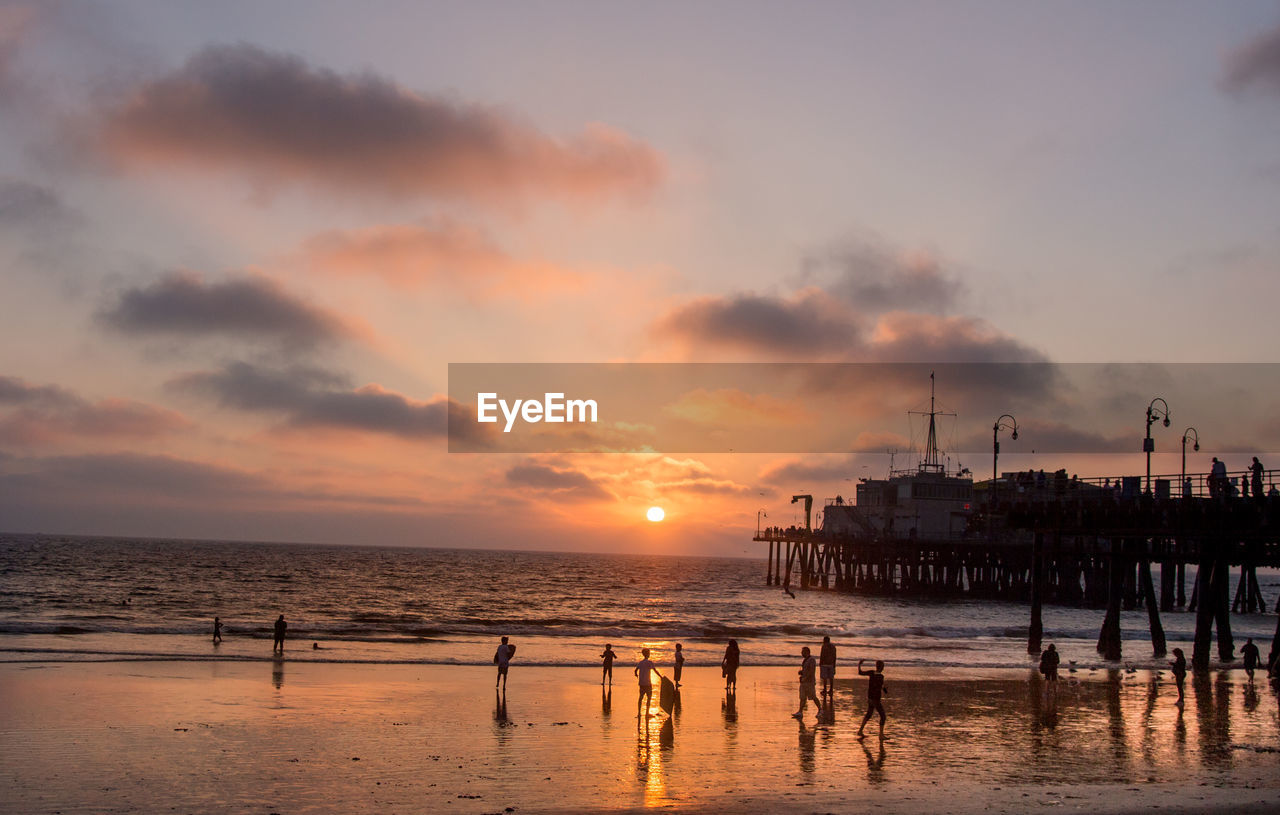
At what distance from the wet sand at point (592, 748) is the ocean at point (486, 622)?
961 cm

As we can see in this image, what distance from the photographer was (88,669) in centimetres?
3133

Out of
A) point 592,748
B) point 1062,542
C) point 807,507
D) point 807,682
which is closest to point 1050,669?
point 807,682

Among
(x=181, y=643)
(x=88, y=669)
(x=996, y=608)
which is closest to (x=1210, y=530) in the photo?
(x=88, y=669)

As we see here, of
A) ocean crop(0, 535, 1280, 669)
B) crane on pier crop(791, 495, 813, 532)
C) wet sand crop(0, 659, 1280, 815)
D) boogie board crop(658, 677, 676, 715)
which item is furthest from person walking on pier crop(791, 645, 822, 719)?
crane on pier crop(791, 495, 813, 532)

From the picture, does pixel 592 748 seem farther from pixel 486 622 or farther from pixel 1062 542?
pixel 1062 542

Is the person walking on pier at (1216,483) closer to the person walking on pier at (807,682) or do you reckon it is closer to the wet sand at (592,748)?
the wet sand at (592,748)

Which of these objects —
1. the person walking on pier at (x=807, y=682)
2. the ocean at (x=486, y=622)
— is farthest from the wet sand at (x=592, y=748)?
the ocean at (x=486, y=622)

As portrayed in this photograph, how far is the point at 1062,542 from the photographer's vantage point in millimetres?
59906

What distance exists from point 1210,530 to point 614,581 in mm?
114418

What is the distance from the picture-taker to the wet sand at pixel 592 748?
606 inches

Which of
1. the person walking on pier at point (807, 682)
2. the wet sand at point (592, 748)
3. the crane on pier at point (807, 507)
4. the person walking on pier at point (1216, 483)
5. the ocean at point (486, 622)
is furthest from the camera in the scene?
the crane on pier at point (807, 507)

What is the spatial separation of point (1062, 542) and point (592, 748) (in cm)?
4835

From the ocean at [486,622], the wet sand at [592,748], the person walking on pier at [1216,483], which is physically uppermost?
the person walking on pier at [1216,483]

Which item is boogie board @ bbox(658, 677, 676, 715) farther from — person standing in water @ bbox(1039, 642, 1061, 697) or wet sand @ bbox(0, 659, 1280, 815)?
person standing in water @ bbox(1039, 642, 1061, 697)
